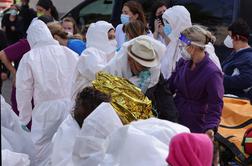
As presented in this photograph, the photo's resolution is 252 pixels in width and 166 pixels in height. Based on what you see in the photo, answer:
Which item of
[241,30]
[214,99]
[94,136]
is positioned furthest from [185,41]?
[94,136]

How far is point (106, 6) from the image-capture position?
11.0m

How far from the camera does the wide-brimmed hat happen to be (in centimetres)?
416

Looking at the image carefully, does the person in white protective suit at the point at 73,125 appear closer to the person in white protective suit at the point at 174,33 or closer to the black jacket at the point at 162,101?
the black jacket at the point at 162,101

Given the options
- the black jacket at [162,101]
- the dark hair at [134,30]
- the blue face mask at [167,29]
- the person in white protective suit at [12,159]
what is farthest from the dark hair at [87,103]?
the blue face mask at [167,29]

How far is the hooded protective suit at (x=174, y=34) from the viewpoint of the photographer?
19.0 feet

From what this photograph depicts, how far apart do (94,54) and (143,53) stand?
2.73 ft

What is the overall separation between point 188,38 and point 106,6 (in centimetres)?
650

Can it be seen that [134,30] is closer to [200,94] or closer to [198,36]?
[198,36]

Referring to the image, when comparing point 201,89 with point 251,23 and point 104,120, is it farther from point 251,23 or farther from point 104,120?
point 251,23

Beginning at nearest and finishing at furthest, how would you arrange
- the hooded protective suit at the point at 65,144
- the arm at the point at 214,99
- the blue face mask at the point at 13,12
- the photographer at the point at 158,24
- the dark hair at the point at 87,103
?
the hooded protective suit at the point at 65,144 < the dark hair at the point at 87,103 < the arm at the point at 214,99 < the photographer at the point at 158,24 < the blue face mask at the point at 13,12

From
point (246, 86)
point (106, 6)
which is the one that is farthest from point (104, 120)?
point (106, 6)

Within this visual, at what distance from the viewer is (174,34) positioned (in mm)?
5883

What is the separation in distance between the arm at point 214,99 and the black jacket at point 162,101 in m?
0.30

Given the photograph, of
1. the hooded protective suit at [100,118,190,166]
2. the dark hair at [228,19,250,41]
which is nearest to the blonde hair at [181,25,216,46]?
the dark hair at [228,19,250,41]
